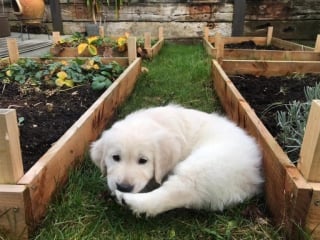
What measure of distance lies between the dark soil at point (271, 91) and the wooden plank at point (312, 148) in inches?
34.2

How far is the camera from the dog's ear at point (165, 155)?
1.72 m

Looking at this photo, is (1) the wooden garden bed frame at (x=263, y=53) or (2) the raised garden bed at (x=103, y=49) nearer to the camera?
(1) the wooden garden bed frame at (x=263, y=53)

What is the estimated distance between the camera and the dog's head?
5.38ft

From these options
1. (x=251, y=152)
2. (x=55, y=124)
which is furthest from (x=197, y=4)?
(x=251, y=152)

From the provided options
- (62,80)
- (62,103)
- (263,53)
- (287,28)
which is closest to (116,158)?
(62,103)

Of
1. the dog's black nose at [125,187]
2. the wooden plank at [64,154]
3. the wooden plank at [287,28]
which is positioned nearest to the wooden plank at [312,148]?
the dog's black nose at [125,187]

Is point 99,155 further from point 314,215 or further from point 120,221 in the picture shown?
point 314,215

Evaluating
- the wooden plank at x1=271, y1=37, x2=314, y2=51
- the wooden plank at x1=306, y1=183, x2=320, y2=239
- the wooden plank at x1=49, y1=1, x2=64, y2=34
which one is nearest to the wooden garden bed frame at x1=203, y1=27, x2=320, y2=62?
the wooden plank at x1=271, y1=37, x2=314, y2=51

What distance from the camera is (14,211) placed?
1435 mm

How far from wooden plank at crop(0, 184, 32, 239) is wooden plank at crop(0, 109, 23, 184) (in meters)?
0.05

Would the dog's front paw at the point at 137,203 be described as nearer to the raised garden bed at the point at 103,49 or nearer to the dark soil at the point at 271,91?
the dark soil at the point at 271,91

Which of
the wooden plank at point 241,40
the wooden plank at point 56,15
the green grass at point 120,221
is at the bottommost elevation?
the green grass at point 120,221

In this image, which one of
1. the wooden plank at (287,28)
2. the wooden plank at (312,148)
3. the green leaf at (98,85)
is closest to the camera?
the wooden plank at (312,148)

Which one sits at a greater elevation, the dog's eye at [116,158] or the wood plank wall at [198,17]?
the wood plank wall at [198,17]
